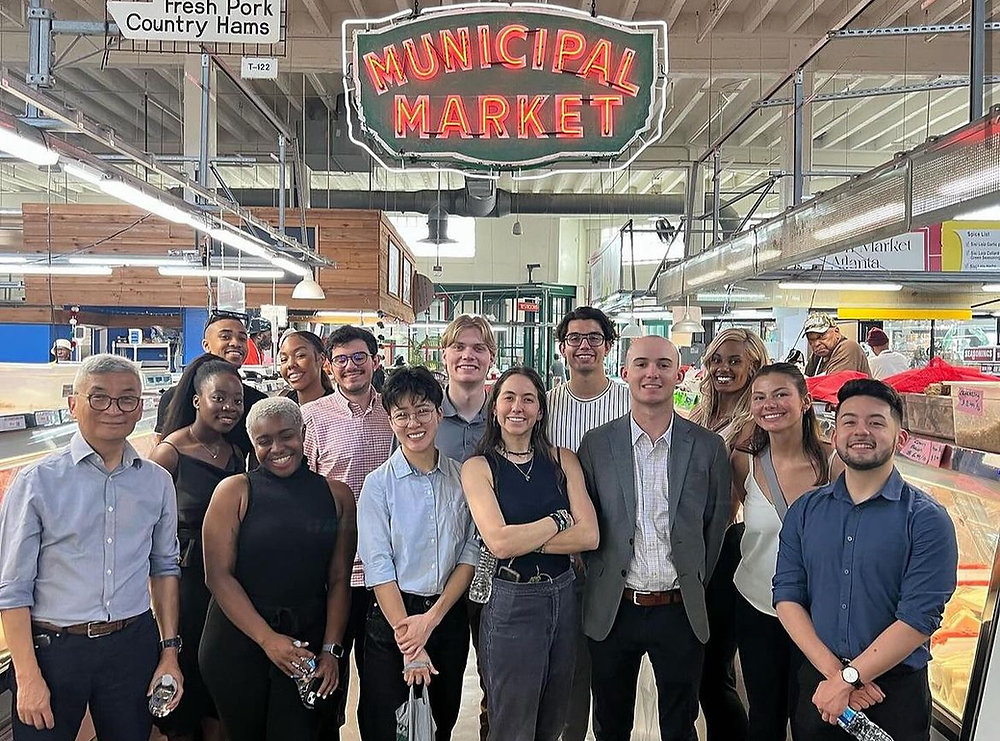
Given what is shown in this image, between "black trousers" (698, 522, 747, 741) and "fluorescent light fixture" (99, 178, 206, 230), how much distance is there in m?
3.25

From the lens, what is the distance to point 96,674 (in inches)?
90.5

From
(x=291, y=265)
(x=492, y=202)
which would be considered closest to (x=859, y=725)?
(x=291, y=265)

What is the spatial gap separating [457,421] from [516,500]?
66 cm

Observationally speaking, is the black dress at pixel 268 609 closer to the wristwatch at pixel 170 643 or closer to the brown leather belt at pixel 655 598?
the wristwatch at pixel 170 643

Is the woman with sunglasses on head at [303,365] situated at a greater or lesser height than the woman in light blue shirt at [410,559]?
greater

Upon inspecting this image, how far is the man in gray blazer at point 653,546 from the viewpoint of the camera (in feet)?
9.30

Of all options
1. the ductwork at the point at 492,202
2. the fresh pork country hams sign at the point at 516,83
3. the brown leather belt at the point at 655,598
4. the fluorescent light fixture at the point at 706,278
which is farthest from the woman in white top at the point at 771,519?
the ductwork at the point at 492,202

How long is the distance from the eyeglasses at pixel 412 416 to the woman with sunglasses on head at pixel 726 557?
1222 millimetres

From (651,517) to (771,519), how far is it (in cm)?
40

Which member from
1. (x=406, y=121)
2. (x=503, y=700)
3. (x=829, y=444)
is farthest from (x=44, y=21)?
(x=829, y=444)

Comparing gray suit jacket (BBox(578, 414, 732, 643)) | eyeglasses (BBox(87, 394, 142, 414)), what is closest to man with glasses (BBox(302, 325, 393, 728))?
gray suit jacket (BBox(578, 414, 732, 643))

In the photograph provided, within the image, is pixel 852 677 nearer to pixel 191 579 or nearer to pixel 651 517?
pixel 651 517

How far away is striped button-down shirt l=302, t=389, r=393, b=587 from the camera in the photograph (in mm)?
3305

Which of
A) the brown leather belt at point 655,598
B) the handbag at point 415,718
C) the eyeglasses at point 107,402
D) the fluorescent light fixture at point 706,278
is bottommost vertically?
the handbag at point 415,718
